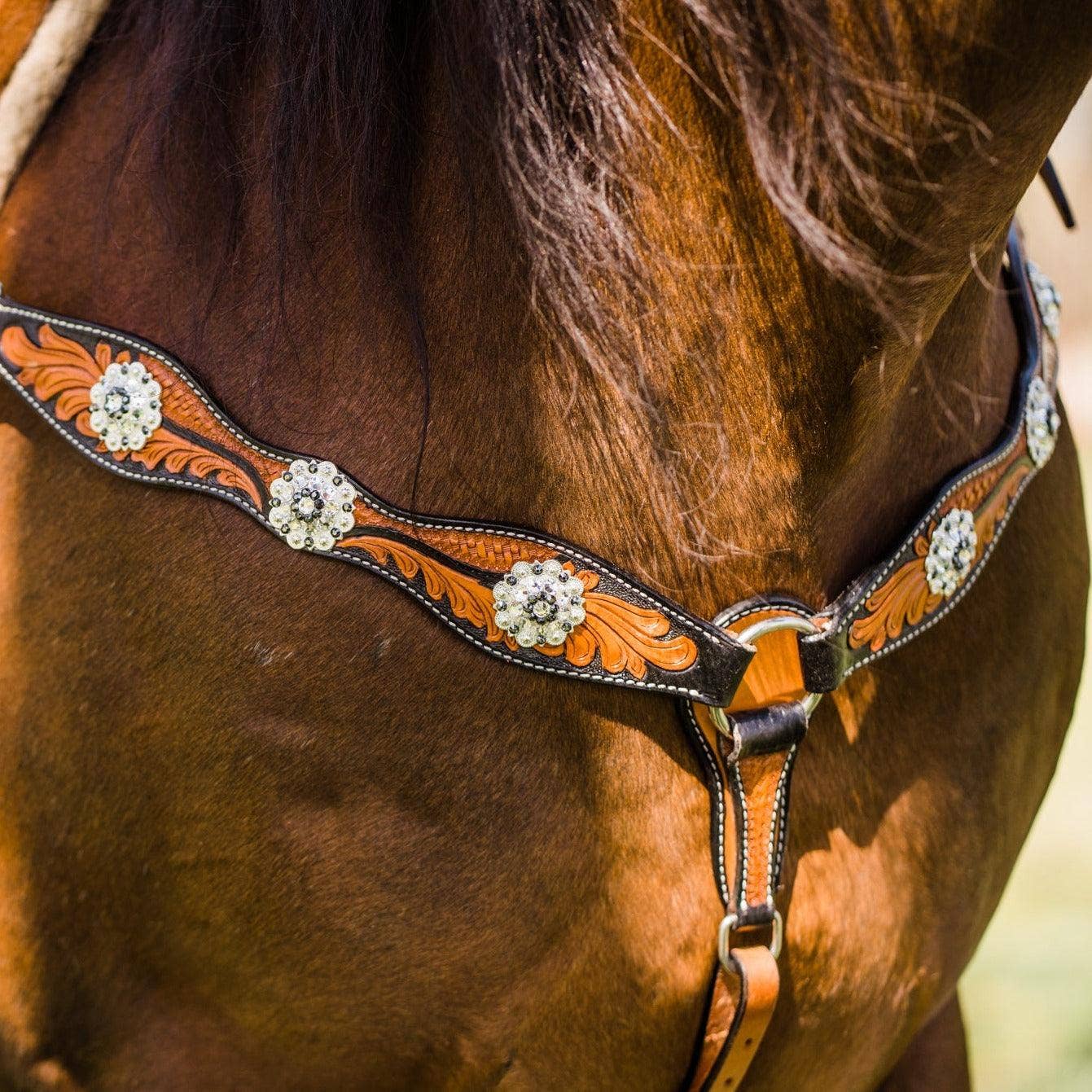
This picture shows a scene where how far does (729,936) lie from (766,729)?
0.51 ft

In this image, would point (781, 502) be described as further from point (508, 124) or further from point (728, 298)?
point (508, 124)

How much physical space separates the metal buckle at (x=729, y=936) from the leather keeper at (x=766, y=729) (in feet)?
0.39

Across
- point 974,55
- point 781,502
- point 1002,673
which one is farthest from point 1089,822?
point 974,55

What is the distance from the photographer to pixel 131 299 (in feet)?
2.78

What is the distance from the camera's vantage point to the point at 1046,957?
257 centimetres

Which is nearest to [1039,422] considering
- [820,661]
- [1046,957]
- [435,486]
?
[820,661]

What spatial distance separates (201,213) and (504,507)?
28 cm

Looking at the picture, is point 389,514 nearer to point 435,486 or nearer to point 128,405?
point 435,486

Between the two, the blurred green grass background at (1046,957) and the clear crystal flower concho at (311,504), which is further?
the blurred green grass background at (1046,957)

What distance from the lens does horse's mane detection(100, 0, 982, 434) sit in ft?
2.28

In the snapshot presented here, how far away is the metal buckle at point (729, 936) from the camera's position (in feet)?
2.92

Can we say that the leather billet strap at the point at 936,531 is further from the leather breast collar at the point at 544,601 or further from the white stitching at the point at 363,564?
the white stitching at the point at 363,564

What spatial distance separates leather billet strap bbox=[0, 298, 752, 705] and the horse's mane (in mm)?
125

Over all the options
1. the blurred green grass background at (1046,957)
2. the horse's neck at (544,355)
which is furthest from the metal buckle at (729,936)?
the blurred green grass background at (1046,957)
